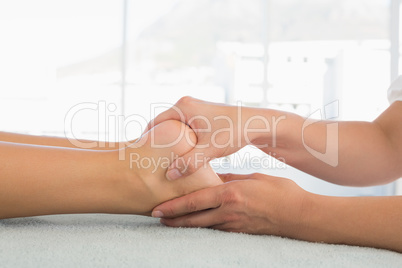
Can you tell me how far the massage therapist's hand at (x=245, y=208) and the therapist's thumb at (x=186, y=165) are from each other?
0.16 feet

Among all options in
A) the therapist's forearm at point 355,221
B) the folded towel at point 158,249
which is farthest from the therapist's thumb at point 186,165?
the therapist's forearm at point 355,221

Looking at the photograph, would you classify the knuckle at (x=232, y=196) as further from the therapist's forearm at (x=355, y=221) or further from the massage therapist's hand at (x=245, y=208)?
the therapist's forearm at (x=355, y=221)

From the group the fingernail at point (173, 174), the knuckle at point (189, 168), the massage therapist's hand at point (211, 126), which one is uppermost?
the massage therapist's hand at point (211, 126)

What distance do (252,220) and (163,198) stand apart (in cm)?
21

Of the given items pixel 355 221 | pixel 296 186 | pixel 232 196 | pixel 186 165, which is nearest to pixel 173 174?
pixel 186 165

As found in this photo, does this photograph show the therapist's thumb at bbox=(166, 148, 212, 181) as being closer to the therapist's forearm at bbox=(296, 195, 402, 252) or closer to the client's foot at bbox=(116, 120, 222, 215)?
the client's foot at bbox=(116, 120, 222, 215)

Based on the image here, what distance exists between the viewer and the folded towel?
2.13 feet

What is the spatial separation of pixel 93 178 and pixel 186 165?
20 cm

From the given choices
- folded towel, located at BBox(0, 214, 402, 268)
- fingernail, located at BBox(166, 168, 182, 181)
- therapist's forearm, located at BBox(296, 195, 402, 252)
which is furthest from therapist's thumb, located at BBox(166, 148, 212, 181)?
therapist's forearm, located at BBox(296, 195, 402, 252)

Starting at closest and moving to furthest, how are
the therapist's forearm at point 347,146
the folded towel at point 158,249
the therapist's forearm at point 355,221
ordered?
the folded towel at point 158,249 < the therapist's forearm at point 355,221 < the therapist's forearm at point 347,146

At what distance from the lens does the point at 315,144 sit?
124 centimetres

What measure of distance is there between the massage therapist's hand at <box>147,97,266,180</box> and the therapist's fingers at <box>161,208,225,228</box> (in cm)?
9

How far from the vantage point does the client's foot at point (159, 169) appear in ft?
3.24

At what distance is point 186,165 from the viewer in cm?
98
